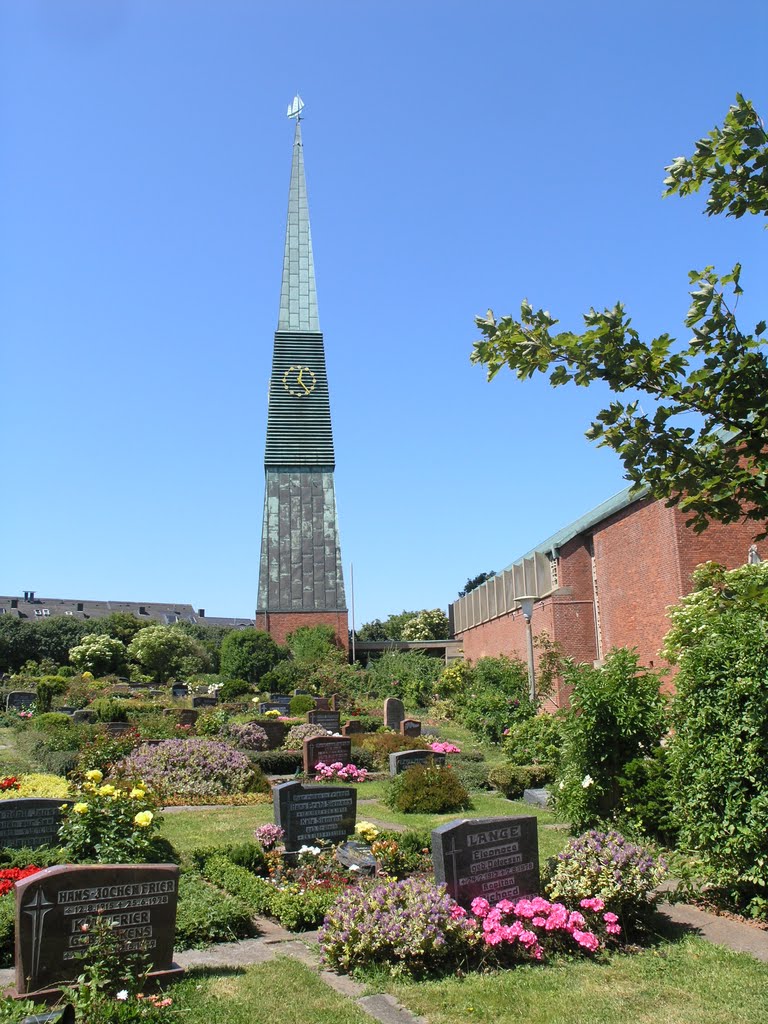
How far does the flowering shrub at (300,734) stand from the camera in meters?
21.0

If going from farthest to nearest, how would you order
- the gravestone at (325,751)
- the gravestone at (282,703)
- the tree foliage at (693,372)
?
the gravestone at (282,703) < the gravestone at (325,751) < the tree foliage at (693,372)

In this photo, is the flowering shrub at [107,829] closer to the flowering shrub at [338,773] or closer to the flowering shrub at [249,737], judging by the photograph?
the flowering shrub at [338,773]

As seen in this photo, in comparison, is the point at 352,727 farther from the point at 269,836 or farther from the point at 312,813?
the point at 269,836

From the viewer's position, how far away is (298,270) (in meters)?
61.4

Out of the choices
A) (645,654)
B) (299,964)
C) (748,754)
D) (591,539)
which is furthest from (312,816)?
(591,539)

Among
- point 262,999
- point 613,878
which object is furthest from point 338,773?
point 262,999

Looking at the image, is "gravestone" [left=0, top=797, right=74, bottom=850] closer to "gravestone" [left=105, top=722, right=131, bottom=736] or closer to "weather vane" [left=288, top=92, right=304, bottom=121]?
"gravestone" [left=105, top=722, right=131, bottom=736]

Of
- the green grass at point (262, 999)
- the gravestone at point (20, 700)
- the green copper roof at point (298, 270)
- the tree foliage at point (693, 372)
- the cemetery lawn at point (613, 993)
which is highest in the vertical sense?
the green copper roof at point (298, 270)

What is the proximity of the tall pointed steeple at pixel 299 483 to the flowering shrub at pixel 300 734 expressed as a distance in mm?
30345

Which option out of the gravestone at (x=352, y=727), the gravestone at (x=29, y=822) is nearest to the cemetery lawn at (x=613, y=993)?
the gravestone at (x=29, y=822)

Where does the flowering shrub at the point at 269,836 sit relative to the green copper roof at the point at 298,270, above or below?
below

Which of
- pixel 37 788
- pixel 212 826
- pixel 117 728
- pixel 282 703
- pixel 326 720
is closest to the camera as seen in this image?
pixel 212 826

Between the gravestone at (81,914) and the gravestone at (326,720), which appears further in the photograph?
the gravestone at (326,720)

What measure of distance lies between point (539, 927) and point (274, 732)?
15638 mm
